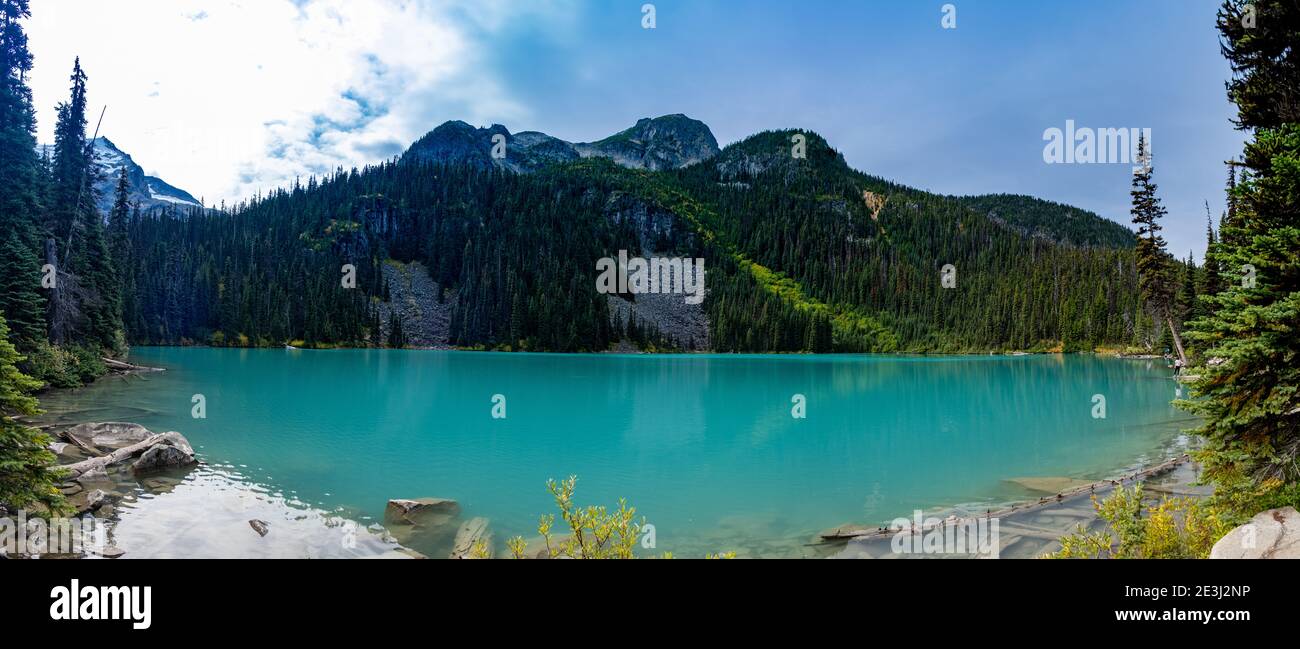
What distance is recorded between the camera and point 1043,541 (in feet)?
41.0

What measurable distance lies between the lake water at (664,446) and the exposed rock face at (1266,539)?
24.5ft

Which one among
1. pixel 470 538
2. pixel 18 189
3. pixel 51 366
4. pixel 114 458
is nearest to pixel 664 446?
pixel 470 538

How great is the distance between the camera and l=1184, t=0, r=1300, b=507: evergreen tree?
824cm

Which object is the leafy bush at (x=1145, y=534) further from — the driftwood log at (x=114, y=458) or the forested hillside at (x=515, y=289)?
the forested hillside at (x=515, y=289)

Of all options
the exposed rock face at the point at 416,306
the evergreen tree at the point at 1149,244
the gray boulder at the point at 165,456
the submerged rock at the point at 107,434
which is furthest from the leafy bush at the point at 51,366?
the exposed rock face at the point at 416,306

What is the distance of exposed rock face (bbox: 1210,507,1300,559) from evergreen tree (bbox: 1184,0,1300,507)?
1.19 metres

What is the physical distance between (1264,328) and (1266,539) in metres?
3.38

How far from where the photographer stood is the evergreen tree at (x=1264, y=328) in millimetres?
8242

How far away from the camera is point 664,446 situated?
87.1 feet

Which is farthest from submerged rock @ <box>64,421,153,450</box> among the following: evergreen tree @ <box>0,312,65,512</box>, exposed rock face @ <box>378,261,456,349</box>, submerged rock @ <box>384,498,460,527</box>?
exposed rock face @ <box>378,261,456,349</box>

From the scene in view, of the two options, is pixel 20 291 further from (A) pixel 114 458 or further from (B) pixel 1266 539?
(B) pixel 1266 539

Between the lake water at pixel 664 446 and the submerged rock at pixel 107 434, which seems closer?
the lake water at pixel 664 446
